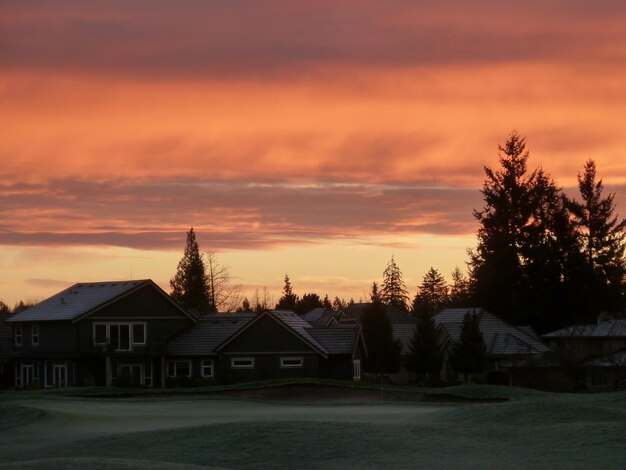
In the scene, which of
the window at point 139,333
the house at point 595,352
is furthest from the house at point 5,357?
the house at point 595,352

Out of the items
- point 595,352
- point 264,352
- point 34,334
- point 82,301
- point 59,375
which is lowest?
point 59,375

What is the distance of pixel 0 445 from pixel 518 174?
78.9 m

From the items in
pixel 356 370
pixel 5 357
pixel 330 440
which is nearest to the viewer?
pixel 330 440

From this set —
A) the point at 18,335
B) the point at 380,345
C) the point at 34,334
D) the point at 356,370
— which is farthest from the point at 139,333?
the point at 380,345

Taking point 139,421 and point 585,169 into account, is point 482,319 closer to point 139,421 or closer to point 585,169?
point 585,169

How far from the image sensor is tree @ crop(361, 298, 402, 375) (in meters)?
79.9

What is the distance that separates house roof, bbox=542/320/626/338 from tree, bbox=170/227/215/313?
45.9 meters

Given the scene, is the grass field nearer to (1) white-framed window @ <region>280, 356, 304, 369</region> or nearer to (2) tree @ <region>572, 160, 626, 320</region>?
(1) white-framed window @ <region>280, 356, 304, 369</region>

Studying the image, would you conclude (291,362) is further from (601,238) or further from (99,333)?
(601,238)

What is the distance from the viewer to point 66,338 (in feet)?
232

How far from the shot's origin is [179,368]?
233ft

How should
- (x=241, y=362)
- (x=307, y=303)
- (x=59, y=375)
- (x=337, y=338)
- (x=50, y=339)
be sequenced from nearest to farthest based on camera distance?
(x=241, y=362)
(x=337, y=338)
(x=59, y=375)
(x=50, y=339)
(x=307, y=303)

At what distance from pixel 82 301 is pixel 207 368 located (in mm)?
9830

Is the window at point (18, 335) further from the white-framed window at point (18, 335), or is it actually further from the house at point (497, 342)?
the house at point (497, 342)
